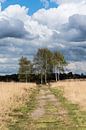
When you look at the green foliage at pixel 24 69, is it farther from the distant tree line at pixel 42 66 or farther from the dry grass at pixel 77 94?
the dry grass at pixel 77 94

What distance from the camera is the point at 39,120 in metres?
16.2

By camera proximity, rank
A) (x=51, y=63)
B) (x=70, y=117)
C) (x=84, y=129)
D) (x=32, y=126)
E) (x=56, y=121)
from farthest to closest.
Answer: (x=51, y=63)
(x=70, y=117)
(x=56, y=121)
(x=32, y=126)
(x=84, y=129)

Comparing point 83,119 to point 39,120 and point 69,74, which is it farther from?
point 69,74

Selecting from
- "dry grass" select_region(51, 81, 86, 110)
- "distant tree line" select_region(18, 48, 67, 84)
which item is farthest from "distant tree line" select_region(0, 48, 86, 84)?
"dry grass" select_region(51, 81, 86, 110)

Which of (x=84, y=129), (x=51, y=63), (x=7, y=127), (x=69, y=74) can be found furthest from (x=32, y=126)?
(x=69, y=74)

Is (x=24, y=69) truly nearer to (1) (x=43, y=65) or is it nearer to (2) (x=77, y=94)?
(1) (x=43, y=65)

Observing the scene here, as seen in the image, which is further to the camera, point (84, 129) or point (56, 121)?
point (56, 121)

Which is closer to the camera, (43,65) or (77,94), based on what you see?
(77,94)

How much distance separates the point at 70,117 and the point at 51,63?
99.1m

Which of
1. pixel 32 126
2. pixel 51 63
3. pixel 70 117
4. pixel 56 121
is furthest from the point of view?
pixel 51 63

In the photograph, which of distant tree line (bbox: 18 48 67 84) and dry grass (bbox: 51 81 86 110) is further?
distant tree line (bbox: 18 48 67 84)

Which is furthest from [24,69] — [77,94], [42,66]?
[77,94]

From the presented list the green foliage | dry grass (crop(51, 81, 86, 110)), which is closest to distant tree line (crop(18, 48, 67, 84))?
the green foliage

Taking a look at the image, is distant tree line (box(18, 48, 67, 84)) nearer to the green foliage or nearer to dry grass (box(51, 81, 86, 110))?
the green foliage
